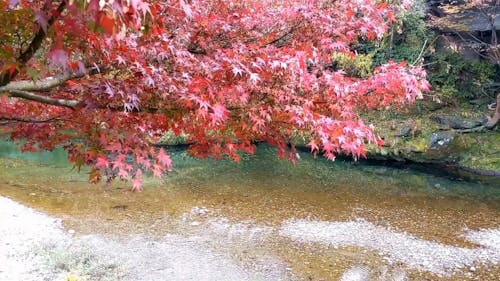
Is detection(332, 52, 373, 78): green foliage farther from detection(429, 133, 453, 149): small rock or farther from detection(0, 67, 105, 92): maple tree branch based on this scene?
detection(0, 67, 105, 92): maple tree branch

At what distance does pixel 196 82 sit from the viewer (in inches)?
99.3

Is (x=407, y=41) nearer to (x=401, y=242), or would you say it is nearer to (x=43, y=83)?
(x=401, y=242)

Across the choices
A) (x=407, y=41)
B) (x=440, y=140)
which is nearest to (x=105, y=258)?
(x=440, y=140)

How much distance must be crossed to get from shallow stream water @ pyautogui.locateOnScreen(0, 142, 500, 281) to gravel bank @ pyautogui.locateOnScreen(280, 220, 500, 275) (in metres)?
0.02

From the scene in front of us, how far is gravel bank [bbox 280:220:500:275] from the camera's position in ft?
18.7

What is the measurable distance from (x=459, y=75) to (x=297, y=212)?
27.4 feet

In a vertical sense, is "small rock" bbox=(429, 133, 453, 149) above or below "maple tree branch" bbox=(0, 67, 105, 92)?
below

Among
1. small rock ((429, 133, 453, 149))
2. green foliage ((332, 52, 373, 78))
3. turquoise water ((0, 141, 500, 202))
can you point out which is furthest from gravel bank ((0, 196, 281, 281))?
green foliage ((332, 52, 373, 78))

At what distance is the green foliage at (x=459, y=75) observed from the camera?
40.1 feet

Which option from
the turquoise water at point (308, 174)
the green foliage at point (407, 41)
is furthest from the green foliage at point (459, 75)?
the turquoise water at point (308, 174)

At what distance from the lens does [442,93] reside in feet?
41.1

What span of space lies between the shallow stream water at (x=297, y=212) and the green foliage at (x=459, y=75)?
3650mm

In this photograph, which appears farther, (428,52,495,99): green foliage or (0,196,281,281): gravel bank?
(428,52,495,99): green foliage

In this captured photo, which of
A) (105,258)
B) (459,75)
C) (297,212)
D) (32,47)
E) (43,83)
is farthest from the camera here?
(459,75)
